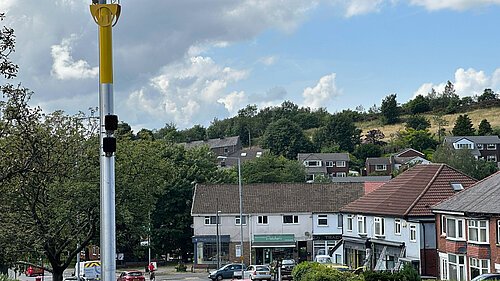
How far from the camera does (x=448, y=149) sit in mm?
104438

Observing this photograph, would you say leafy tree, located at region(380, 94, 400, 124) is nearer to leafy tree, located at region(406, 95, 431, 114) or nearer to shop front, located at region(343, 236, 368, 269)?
leafy tree, located at region(406, 95, 431, 114)

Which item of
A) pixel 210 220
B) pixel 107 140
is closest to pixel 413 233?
pixel 210 220

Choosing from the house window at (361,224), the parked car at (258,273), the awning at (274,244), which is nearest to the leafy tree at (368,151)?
the awning at (274,244)

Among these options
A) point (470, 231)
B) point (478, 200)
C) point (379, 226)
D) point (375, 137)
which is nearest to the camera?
point (470, 231)

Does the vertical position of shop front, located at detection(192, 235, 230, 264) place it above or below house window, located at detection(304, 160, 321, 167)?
below

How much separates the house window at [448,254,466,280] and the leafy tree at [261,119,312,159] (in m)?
103

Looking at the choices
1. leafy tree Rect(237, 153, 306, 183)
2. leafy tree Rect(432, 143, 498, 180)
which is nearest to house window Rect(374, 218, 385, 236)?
leafy tree Rect(237, 153, 306, 183)

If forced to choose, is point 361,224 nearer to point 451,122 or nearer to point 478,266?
point 478,266

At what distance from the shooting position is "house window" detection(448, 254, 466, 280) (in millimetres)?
35500

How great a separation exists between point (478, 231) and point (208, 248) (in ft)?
106

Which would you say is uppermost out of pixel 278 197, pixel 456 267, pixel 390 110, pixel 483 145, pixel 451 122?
pixel 390 110

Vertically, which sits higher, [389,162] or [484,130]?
[484,130]

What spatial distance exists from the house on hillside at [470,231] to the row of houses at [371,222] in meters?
0.05

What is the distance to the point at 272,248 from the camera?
6162cm
